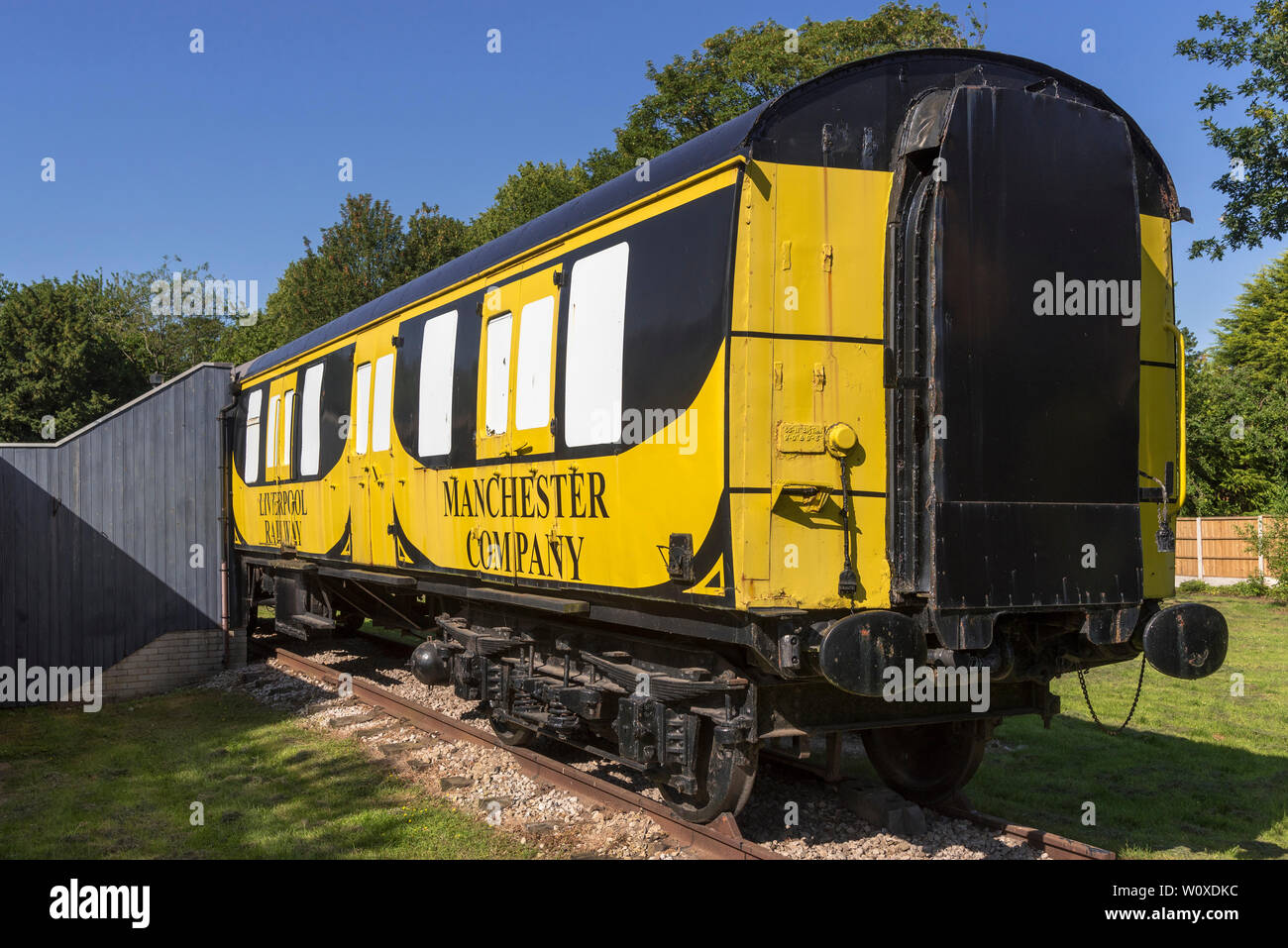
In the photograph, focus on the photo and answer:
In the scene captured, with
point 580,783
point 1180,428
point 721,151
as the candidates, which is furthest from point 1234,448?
point 721,151

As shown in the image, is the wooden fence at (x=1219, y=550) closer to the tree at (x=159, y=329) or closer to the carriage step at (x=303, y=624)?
the carriage step at (x=303, y=624)

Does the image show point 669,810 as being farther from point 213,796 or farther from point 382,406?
point 382,406

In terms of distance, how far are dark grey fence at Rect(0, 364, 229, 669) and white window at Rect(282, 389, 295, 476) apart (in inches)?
80.8

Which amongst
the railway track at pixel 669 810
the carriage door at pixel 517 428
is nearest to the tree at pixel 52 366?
the railway track at pixel 669 810

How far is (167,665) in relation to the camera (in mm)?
13344

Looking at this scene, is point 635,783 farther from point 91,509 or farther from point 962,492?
point 91,509

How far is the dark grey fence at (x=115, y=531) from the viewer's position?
12531mm

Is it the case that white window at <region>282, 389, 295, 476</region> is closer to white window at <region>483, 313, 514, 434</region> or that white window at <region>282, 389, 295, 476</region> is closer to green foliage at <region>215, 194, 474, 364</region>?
white window at <region>483, 313, 514, 434</region>

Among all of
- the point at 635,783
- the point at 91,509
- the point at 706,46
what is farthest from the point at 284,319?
the point at 635,783

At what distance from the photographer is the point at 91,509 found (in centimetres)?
1301

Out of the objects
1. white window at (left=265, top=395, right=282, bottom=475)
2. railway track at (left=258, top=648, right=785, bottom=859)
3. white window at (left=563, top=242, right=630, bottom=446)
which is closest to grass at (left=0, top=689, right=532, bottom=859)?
railway track at (left=258, top=648, right=785, bottom=859)

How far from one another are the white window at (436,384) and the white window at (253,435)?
5841mm

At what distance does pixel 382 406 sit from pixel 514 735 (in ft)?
11.1
